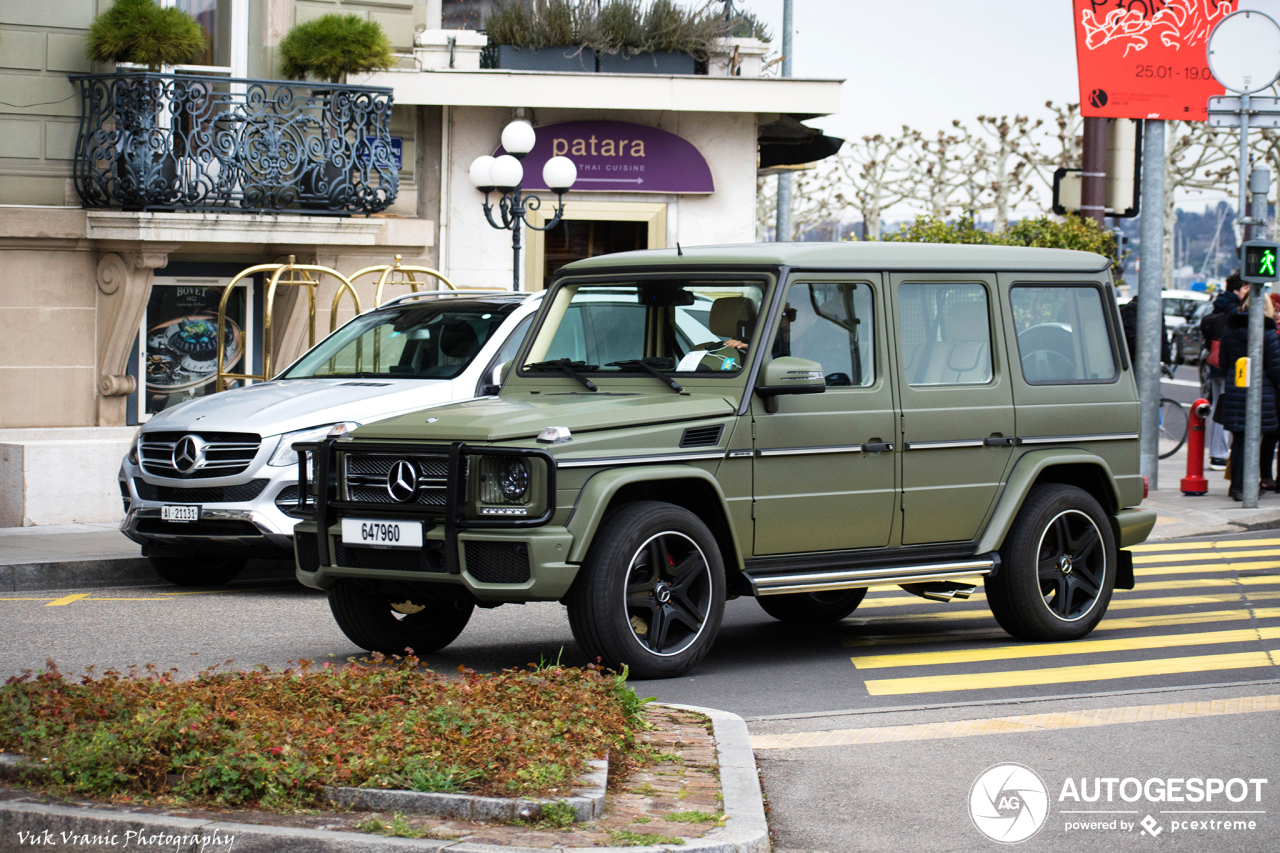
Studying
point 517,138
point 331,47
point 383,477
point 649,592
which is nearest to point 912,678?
point 649,592

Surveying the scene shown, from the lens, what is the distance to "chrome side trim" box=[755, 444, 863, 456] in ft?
26.5

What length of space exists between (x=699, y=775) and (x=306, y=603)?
567 cm

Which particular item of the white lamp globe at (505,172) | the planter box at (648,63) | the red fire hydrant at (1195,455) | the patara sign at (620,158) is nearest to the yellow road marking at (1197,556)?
the red fire hydrant at (1195,455)

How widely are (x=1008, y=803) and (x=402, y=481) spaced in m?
3.17

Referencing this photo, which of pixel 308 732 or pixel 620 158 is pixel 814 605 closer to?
pixel 308 732

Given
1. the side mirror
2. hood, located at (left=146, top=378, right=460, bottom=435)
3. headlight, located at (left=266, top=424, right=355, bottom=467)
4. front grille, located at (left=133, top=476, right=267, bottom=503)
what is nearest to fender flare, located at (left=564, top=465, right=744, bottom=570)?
the side mirror

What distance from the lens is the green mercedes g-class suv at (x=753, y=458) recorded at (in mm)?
7426

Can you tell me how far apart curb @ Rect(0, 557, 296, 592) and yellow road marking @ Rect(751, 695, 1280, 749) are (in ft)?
21.7

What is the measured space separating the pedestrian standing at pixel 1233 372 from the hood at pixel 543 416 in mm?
10395

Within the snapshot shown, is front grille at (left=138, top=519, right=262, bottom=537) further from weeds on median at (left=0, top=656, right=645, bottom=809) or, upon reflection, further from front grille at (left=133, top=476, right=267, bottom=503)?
weeds on median at (left=0, top=656, right=645, bottom=809)

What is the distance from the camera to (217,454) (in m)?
10.9

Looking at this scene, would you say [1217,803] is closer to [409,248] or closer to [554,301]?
[554,301]

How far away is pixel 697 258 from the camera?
335 inches

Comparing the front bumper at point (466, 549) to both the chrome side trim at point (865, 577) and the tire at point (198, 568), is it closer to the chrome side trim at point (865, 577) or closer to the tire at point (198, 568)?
the chrome side trim at point (865, 577)
